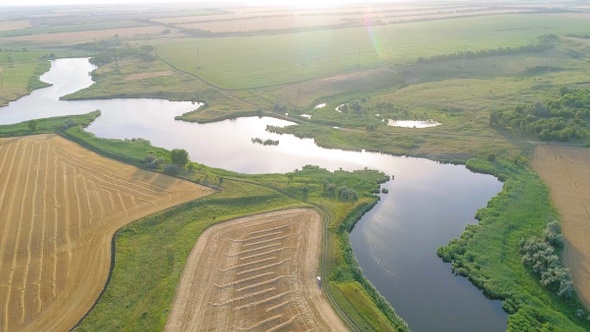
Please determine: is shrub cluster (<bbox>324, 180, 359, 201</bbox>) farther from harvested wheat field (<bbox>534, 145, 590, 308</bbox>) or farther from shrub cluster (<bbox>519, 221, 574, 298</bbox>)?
harvested wheat field (<bbox>534, 145, 590, 308</bbox>)

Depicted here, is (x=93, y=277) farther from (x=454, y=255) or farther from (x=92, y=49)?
(x=92, y=49)

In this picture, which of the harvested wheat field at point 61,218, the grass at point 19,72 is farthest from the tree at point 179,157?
the grass at point 19,72

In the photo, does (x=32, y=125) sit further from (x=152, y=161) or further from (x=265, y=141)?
(x=265, y=141)

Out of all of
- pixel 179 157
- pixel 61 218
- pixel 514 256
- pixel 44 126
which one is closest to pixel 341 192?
pixel 514 256

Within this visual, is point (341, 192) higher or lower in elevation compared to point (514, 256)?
higher

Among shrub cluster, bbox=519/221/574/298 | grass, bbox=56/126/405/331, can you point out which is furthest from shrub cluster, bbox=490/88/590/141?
shrub cluster, bbox=519/221/574/298

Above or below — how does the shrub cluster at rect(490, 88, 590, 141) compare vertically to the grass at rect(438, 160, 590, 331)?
above
